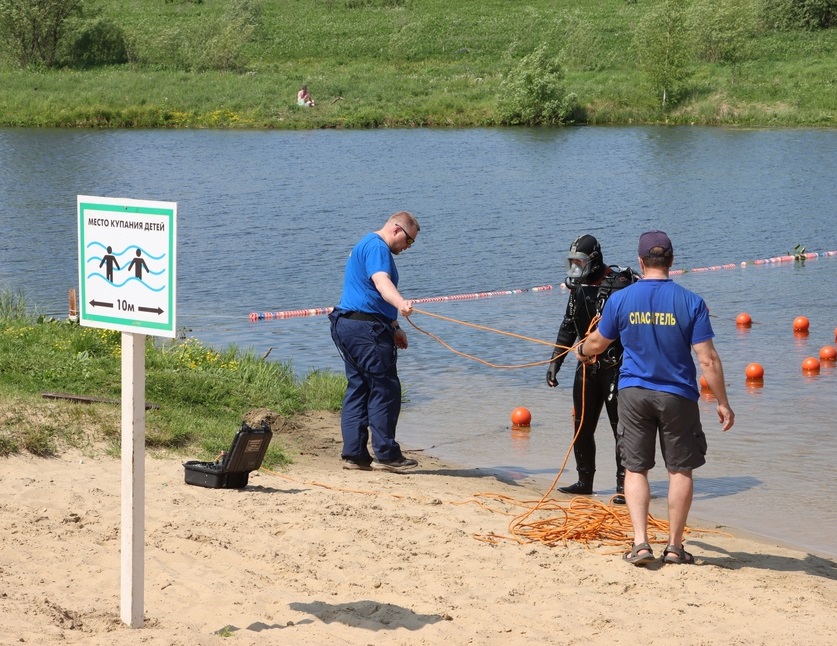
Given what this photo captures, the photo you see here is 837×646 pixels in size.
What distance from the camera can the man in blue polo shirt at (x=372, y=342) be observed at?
8.88 meters

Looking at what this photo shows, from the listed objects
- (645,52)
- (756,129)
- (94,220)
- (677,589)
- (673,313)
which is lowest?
(677,589)

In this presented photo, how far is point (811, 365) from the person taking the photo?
13570mm

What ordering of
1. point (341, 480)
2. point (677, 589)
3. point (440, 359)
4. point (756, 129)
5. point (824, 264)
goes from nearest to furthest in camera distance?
point (677, 589), point (341, 480), point (440, 359), point (824, 264), point (756, 129)

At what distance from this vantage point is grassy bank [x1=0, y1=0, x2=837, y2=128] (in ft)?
180

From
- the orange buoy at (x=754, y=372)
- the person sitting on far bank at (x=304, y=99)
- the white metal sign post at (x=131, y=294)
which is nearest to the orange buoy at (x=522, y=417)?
the orange buoy at (x=754, y=372)

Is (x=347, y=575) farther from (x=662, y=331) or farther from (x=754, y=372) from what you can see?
(x=754, y=372)

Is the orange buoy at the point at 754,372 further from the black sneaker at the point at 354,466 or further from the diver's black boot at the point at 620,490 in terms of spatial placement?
the black sneaker at the point at 354,466

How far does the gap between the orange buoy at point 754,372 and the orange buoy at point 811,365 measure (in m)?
0.75

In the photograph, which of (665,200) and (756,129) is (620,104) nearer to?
(756,129)

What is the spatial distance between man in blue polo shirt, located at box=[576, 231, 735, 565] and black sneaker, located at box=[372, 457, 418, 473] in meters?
2.68

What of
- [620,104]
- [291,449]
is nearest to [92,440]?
[291,449]

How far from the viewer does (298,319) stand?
664 inches

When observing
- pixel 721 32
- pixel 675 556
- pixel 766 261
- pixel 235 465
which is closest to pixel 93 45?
pixel 721 32

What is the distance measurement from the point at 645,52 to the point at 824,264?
3678 centimetres
